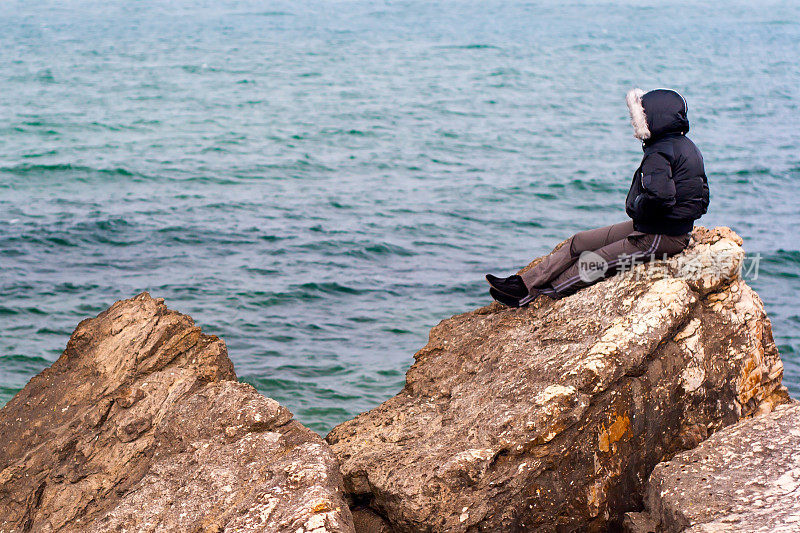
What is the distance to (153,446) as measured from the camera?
Result: 699 cm

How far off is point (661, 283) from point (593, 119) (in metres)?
26.0

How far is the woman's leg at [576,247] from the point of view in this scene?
8.12 m

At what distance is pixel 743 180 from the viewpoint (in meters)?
24.4

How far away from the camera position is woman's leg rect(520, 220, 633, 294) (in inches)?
320

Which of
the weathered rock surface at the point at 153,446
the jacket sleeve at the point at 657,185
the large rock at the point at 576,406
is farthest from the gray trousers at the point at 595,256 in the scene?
the weathered rock surface at the point at 153,446

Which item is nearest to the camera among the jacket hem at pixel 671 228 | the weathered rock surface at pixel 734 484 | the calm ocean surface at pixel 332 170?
the weathered rock surface at pixel 734 484

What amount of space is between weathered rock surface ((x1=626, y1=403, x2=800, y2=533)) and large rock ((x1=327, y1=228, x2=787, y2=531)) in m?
0.39

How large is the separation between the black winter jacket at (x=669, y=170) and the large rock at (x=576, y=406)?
1.24 ft

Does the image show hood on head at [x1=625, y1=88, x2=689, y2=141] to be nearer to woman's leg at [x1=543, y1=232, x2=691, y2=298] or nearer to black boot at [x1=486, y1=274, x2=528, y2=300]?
woman's leg at [x1=543, y1=232, x2=691, y2=298]

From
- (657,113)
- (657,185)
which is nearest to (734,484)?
(657,185)

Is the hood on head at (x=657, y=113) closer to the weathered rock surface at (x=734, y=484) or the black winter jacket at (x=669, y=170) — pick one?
the black winter jacket at (x=669, y=170)

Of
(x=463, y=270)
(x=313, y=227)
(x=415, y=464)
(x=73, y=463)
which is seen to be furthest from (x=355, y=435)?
(x=313, y=227)

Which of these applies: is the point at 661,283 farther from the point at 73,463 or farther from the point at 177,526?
the point at 73,463

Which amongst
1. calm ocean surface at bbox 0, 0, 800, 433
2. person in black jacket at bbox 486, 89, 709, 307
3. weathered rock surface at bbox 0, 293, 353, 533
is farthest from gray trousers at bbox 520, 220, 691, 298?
calm ocean surface at bbox 0, 0, 800, 433
